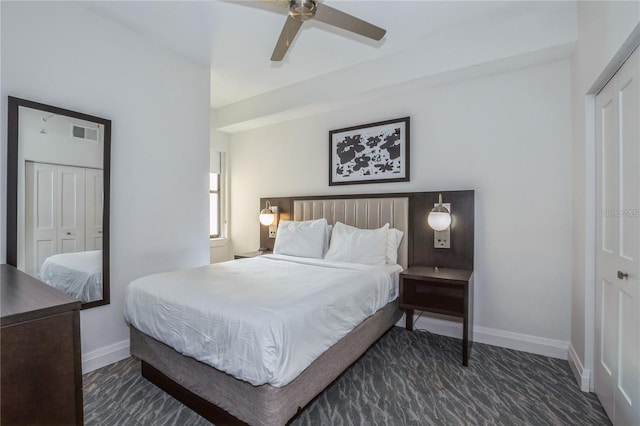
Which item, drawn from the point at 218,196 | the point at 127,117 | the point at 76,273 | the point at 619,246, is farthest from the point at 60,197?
the point at 619,246

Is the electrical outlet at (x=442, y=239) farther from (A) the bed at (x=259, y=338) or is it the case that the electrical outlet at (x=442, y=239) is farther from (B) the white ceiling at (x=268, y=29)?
(B) the white ceiling at (x=268, y=29)

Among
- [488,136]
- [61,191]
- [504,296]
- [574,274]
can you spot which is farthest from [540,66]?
[61,191]

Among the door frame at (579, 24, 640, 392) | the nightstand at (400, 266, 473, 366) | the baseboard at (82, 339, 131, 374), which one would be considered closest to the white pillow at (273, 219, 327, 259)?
the nightstand at (400, 266, 473, 366)

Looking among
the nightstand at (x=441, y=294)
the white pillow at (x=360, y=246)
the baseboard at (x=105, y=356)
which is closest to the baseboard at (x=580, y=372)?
the nightstand at (x=441, y=294)

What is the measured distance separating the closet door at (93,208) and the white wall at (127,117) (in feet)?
0.43

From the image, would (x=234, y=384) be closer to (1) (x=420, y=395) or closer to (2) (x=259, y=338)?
(2) (x=259, y=338)

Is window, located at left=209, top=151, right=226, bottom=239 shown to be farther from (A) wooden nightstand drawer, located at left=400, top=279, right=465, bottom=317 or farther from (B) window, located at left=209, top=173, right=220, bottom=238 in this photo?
(A) wooden nightstand drawer, located at left=400, top=279, right=465, bottom=317

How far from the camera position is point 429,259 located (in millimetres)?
3227

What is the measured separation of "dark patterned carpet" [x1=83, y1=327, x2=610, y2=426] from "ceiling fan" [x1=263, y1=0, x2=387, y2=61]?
253 cm

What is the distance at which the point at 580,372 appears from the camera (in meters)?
2.28

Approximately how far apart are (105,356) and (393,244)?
287cm

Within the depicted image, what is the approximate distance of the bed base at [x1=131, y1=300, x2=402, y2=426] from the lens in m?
1.62

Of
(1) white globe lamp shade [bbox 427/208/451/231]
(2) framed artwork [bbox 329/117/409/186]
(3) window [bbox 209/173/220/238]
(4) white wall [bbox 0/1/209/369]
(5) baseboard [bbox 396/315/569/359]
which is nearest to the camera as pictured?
(4) white wall [bbox 0/1/209/369]

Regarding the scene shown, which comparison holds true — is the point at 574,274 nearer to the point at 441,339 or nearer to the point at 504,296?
the point at 504,296
